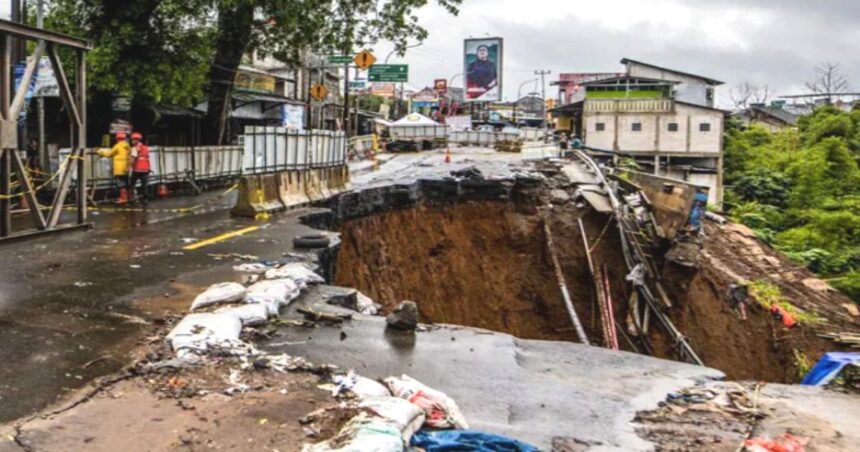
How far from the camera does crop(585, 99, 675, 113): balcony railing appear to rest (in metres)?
41.2

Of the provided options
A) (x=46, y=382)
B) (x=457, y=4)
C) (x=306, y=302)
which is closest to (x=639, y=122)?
(x=457, y=4)

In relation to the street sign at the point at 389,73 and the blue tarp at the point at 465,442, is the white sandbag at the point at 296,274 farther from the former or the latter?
the street sign at the point at 389,73

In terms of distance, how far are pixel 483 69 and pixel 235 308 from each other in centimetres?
4792

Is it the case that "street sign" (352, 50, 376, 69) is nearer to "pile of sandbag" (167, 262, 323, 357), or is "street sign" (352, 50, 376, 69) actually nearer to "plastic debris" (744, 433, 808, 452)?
"pile of sandbag" (167, 262, 323, 357)

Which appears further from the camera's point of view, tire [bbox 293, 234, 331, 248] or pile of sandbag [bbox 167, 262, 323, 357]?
tire [bbox 293, 234, 331, 248]

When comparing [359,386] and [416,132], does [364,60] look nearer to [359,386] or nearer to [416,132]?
[416,132]

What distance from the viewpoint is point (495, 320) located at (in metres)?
18.8

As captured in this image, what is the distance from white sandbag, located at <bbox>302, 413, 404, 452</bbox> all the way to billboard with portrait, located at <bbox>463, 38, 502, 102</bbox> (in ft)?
163

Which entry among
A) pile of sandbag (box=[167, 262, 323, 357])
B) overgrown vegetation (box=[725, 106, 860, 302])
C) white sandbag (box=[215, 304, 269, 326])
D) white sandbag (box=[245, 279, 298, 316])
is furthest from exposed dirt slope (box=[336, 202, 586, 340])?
white sandbag (box=[215, 304, 269, 326])

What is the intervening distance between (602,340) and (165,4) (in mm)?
13407

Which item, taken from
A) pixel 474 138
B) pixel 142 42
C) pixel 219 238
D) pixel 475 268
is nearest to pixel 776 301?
pixel 475 268

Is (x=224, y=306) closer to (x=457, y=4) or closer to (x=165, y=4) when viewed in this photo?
(x=165, y=4)

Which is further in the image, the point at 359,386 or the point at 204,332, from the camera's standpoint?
the point at 204,332

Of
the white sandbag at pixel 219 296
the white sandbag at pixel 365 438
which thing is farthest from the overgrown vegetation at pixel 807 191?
the white sandbag at pixel 365 438
